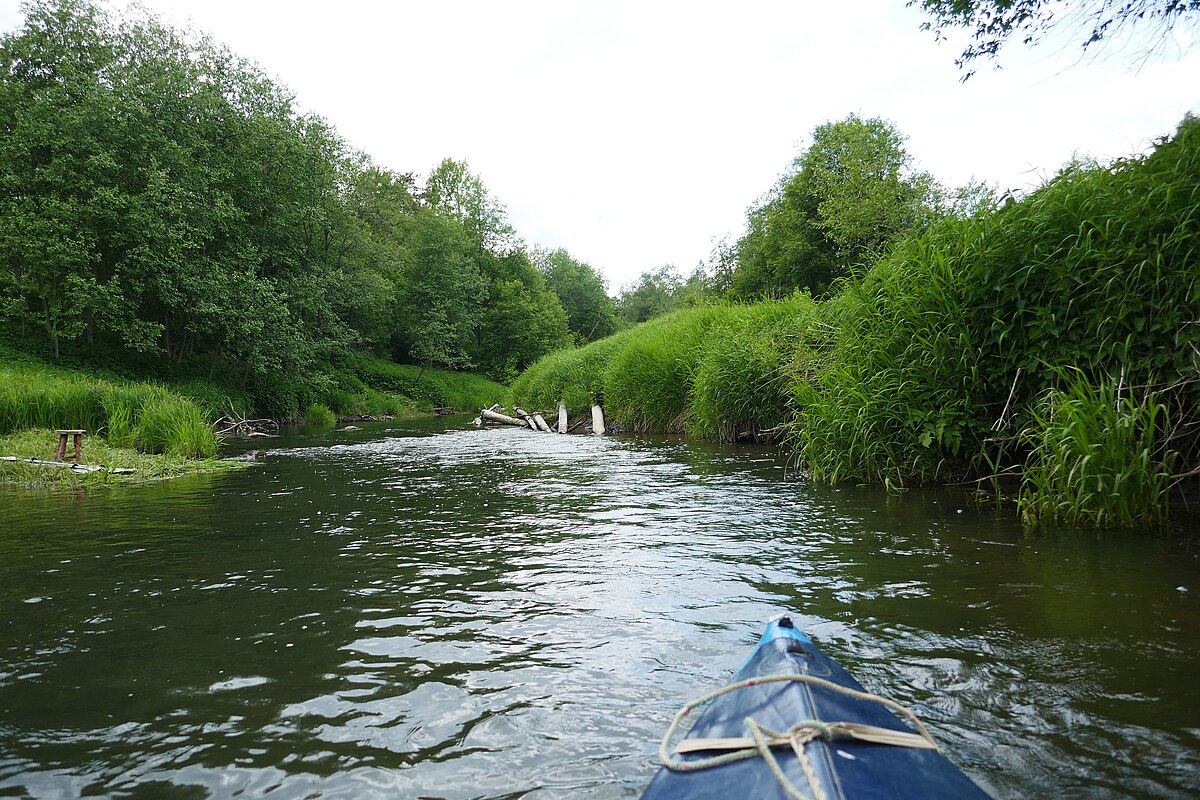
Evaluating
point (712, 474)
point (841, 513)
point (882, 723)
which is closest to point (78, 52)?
point (712, 474)

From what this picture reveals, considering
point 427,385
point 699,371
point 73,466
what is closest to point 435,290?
point 427,385

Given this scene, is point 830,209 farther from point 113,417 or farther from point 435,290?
point 113,417

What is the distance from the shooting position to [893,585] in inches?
165

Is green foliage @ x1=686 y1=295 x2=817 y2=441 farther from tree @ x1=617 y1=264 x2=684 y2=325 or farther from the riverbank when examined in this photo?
tree @ x1=617 y1=264 x2=684 y2=325

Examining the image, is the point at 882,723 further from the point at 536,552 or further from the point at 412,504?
the point at 412,504

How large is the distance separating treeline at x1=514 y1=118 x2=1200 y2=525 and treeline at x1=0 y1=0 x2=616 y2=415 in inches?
901

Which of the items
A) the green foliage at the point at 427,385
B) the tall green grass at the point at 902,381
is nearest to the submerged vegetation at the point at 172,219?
the green foliage at the point at 427,385

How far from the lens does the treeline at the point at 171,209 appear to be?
→ 70.6 feet

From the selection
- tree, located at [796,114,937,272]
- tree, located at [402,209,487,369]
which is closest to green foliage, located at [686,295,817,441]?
tree, located at [796,114,937,272]

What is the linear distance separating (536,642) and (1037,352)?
5.56 m

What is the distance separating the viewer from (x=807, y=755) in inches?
64.2

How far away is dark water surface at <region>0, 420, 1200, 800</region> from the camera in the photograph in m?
2.32

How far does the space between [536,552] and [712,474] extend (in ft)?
14.5

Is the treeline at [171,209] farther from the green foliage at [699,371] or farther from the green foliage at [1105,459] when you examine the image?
the green foliage at [1105,459]
